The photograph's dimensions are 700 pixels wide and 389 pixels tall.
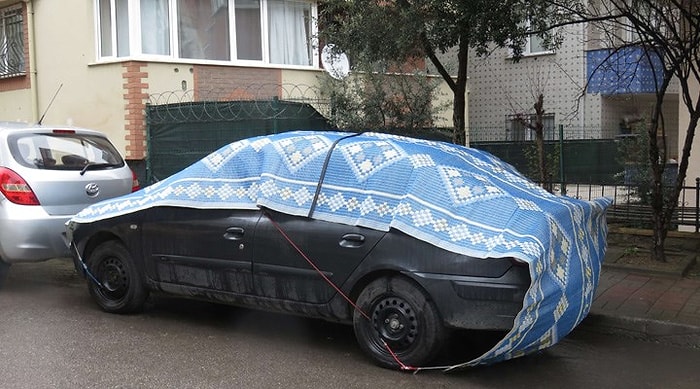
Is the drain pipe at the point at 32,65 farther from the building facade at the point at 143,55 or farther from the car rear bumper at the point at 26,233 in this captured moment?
the car rear bumper at the point at 26,233

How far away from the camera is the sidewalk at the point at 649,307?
5.80 metres

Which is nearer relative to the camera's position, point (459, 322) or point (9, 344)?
point (459, 322)

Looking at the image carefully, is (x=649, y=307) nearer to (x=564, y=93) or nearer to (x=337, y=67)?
(x=337, y=67)

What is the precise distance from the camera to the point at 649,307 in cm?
634

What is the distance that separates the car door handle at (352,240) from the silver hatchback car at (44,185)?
331 cm

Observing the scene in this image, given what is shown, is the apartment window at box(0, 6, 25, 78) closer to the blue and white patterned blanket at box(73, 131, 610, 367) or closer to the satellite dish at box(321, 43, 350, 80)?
the satellite dish at box(321, 43, 350, 80)

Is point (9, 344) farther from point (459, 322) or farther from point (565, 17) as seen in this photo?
point (565, 17)

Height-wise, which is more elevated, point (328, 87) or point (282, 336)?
point (328, 87)

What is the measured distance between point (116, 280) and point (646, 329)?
467 centimetres

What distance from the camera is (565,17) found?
824cm

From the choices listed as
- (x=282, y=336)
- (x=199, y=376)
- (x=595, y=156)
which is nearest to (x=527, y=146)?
(x=595, y=156)

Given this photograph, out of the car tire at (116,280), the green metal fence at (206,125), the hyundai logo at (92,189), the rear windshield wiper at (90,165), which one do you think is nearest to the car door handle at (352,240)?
the car tire at (116,280)

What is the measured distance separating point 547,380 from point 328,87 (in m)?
7.76

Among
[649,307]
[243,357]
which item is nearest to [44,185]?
[243,357]
